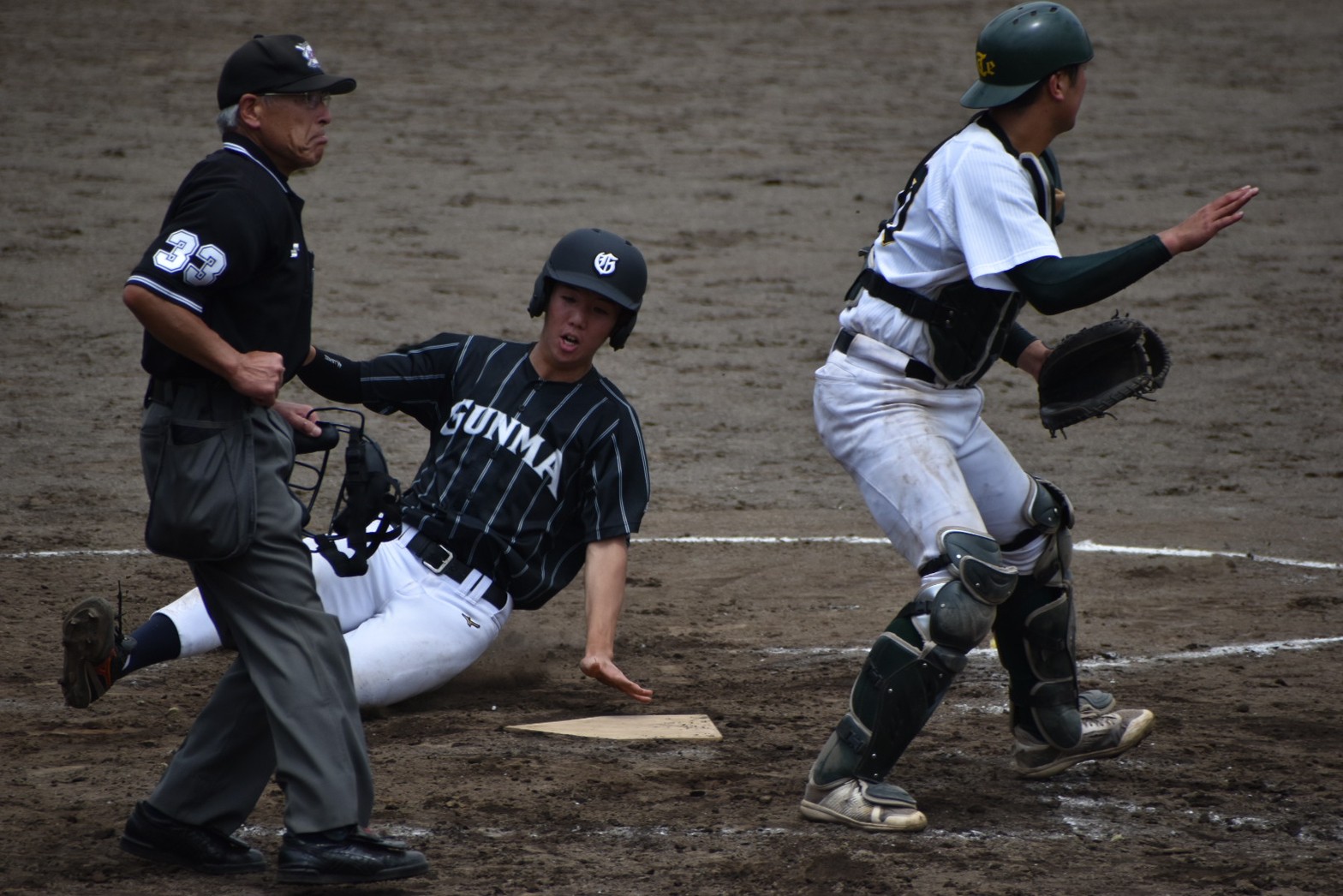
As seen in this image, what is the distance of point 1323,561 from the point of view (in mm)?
6219

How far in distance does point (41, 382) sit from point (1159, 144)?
9.16m

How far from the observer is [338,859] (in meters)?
3.05

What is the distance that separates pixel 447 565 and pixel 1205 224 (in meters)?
2.17

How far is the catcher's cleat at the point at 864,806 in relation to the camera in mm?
3590

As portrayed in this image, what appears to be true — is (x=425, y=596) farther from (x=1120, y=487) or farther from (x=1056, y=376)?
(x=1120, y=487)

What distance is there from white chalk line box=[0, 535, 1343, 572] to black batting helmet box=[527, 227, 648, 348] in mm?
2216

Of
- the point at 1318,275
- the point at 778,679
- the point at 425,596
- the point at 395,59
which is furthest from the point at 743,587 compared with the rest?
the point at 395,59

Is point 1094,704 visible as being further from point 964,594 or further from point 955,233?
point 955,233

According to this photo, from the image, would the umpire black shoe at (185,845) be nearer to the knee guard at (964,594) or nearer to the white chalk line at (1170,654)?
the knee guard at (964,594)

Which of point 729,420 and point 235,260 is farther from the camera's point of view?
point 729,420

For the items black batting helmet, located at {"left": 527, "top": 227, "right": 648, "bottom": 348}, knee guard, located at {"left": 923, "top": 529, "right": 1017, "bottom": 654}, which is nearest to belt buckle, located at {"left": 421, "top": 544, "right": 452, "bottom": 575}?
black batting helmet, located at {"left": 527, "top": 227, "right": 648, "bottom": 348}

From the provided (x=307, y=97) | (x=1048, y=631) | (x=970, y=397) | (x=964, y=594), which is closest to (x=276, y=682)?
(x=307, y=97)

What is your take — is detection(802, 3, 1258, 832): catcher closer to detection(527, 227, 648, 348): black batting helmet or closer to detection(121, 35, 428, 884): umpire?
detection(527, 227, 648, 348): black batting helmet

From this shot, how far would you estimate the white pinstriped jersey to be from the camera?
137 inches
